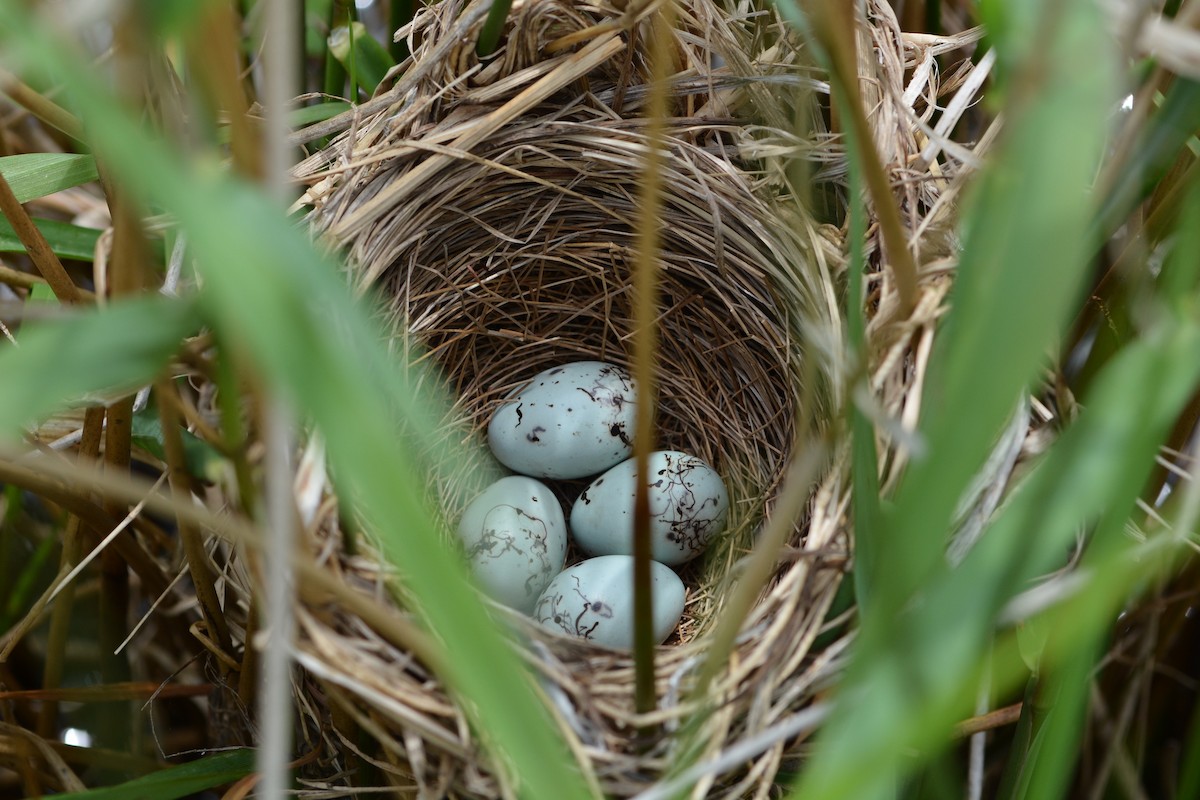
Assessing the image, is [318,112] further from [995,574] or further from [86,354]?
[995,574]

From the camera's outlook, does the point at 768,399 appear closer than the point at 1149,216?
No

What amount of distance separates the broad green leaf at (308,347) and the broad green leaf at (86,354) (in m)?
0.03

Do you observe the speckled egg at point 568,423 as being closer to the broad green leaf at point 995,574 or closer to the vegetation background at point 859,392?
the vegetation background at point 859,392

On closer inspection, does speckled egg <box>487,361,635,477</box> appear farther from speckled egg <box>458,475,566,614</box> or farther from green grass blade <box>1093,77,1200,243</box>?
green grass blade <box>1093,77,1200,243</box>

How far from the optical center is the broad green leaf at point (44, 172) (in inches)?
26.4

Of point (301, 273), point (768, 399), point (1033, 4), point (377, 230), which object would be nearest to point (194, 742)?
point (377, 230)

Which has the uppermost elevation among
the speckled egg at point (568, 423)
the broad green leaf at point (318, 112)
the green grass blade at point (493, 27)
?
the green grass blade at point (493, 27)

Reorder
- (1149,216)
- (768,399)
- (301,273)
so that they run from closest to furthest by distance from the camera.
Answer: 1. (301,273)
2. (1149,216)
3. (768,399)

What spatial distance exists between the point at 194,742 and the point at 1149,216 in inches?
36.4

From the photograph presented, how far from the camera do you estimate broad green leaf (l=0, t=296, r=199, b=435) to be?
263 mm

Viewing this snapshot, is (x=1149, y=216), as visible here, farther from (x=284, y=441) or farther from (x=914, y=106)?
(x=284, y=441)

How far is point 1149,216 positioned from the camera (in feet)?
2.05

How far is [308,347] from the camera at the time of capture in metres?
0.26

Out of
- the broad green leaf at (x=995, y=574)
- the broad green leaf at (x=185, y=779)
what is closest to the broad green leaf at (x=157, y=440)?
the broad green leaf at (x=185, y=779)
